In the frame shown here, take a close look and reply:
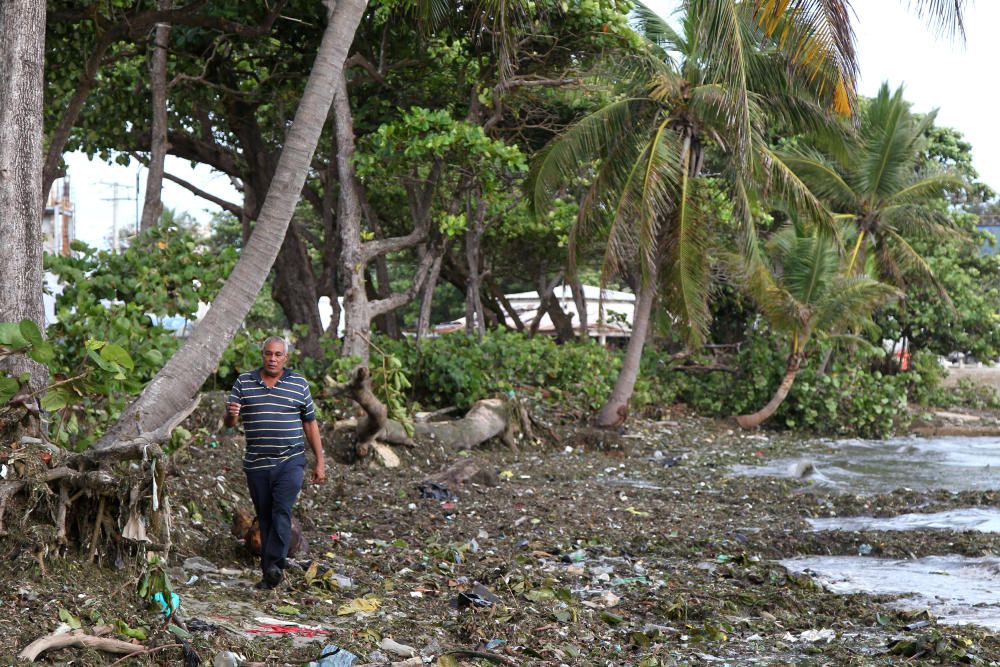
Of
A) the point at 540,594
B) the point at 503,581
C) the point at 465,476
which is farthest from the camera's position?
the point at 465,476

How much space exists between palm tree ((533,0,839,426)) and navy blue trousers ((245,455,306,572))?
31.3 feet

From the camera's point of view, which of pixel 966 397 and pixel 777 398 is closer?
pixel 777 398

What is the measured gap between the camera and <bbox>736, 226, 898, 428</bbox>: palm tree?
19.5m

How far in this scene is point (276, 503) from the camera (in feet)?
21.7

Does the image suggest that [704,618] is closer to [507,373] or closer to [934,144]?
[507,373]

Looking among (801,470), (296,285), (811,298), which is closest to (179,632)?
(801,470)

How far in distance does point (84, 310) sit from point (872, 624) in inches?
277

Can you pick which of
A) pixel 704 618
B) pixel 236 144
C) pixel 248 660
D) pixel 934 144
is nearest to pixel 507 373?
pixel 236 144

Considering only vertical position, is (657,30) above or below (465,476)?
above

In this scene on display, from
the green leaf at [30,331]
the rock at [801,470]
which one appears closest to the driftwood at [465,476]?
the rock at [801,470]

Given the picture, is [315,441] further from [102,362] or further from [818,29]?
[818,29]

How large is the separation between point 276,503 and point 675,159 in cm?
1087

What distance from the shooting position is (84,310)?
932 centimetres

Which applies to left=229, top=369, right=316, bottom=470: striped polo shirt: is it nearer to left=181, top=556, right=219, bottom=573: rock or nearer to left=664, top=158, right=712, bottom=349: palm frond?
left=181, top=556, right=219, bottom=573: rock
